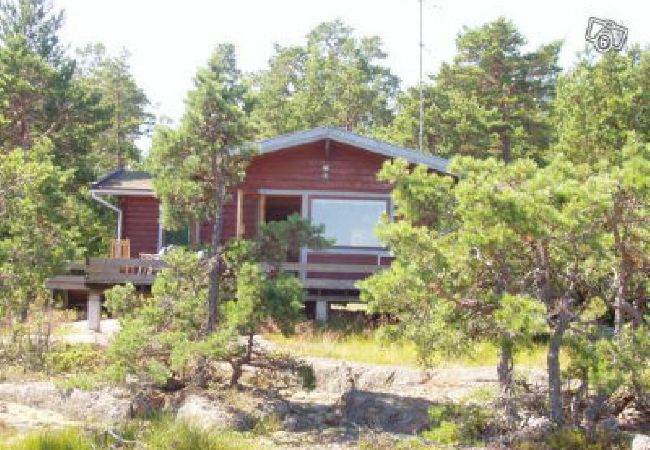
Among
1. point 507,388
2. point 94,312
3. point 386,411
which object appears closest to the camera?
point 507,388

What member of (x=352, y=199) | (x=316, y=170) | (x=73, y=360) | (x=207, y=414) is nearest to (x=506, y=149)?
(x=352, y=199)

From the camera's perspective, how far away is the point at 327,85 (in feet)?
145

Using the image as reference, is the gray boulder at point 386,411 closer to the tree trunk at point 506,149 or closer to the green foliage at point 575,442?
the green foliage at point 575,442

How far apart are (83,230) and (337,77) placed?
21.0 m

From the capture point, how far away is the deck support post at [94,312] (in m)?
15.8

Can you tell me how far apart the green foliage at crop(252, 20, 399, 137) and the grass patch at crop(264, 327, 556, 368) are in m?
24.9

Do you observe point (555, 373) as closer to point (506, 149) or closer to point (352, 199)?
point (352, 199)

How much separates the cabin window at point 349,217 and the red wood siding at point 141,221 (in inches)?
209

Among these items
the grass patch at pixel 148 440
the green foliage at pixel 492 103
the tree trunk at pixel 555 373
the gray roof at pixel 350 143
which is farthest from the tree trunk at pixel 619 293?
the green foliage at pixel 492 103

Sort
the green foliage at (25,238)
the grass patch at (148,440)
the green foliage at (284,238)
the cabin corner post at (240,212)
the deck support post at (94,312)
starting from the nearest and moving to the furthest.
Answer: the grass patch at (148,440) → the green foliage at (284,238) → the green foliage at (25,238) → the deck support post at (94,312) → the cabin corner post at (240,212)

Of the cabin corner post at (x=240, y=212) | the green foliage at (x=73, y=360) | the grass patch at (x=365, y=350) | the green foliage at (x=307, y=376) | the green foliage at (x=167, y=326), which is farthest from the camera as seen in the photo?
Result: the cabin corner post at (x=240, y=212)

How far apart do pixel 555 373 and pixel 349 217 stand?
32.8ft

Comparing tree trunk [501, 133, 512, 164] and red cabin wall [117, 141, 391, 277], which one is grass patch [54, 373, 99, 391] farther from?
tree trunk [501, 133, 512, 164]

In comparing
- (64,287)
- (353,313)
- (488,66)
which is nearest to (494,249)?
(353,313)
